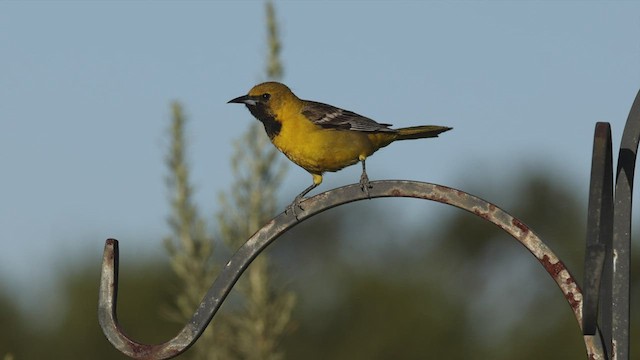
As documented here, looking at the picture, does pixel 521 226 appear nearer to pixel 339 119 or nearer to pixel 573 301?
pixel 573 301

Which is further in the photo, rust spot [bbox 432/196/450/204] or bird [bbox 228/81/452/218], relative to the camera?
bird [bbox 228/81/452/218]

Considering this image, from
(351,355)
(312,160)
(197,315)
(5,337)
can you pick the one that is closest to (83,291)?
(5,337)

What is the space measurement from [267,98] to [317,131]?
34 cm

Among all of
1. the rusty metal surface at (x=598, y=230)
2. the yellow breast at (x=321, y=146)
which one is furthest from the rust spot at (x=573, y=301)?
the yellow breast at (x=321, y=146)

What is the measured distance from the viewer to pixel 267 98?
6.59m

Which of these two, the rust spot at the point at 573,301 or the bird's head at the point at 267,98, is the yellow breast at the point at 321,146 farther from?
the rust spot at the point at 573,301

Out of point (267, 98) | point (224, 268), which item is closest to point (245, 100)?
point (267, 98)

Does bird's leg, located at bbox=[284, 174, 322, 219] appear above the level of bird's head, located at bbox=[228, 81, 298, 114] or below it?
below

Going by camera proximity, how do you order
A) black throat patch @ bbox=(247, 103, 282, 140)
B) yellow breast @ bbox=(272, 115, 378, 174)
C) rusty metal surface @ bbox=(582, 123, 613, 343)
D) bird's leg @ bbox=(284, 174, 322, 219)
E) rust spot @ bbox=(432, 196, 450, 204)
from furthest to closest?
black throat patch @ bbox=(247, 103, 282, 140)
yellow breast @ bbox=(272, 115, 378, 174)
bird's leg @ bbox=(284, 174, 322, 219)
rust spot @ bbox=(432, 196, 450, 204)
rusty metal surface @ bbox=(582, 123, 613, 343)

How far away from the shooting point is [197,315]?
421 cm

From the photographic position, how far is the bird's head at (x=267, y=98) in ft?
21.5

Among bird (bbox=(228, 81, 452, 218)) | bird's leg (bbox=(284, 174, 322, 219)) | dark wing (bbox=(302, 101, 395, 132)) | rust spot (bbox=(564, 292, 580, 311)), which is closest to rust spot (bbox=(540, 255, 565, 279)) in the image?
rust spot (bbox=(564, 292, 580, 311))

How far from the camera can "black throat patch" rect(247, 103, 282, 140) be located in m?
6.55

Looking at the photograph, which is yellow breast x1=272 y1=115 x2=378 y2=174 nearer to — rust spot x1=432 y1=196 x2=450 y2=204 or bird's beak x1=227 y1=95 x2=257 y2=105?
bird's beak x1=227 y1=95 x2=257 y2=105
